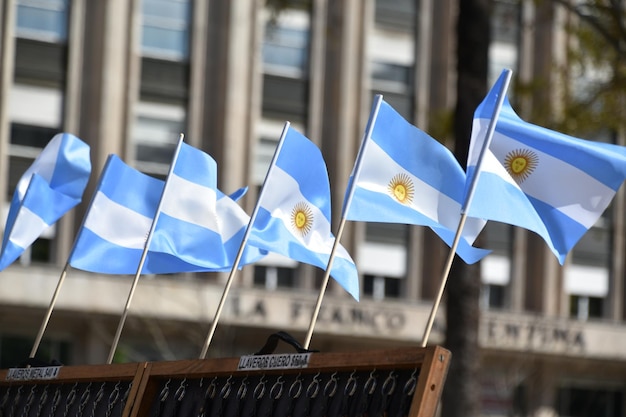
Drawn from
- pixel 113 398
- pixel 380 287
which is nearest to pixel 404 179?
pixel 113 398

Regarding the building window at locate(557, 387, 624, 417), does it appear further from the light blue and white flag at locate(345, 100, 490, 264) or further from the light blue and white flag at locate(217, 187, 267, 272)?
the light blue and white flag at locate(345, 100, 490, 264)

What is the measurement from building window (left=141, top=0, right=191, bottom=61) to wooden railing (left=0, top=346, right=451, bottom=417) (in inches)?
1159

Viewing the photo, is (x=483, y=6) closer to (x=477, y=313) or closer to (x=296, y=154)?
(x=477, y=313)

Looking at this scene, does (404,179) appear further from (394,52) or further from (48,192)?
(394,52)

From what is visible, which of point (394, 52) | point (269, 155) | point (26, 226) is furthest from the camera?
point (394, 52)

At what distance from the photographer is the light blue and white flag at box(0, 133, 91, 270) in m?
9.60

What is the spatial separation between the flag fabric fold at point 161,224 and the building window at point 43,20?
26.3m

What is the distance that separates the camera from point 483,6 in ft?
52.9

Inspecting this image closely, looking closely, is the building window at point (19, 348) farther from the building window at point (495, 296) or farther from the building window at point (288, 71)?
the building window at point (495, 296)

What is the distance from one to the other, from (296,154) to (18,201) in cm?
281

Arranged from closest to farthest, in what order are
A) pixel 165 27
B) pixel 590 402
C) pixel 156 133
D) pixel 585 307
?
pixel 156 133, pixel 165 27, pixel 585 307, pixel 590 402

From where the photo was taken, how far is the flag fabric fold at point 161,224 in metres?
8.70

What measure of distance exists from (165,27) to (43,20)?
3.09 metres

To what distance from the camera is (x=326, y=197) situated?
8078 millimetres
